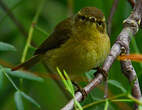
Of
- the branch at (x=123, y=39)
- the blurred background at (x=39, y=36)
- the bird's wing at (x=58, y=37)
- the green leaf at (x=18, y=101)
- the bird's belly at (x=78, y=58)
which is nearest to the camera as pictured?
the green leaf at (x=18, y=101)

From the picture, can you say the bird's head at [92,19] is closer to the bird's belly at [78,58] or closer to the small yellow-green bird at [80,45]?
the small yellow-green bird at [80,45]

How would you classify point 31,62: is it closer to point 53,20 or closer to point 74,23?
point 74,23

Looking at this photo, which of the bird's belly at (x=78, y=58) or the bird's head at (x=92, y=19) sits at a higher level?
the bird's head at (x=92, y=19)

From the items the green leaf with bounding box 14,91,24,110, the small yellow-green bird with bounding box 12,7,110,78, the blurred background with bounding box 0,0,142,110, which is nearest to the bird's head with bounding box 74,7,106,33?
the small yellow-green bird with bounding box 12,7,110,78

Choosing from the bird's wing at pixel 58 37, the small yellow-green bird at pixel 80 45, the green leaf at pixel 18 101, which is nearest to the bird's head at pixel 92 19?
the small yellow-green bird at pixel 80 45

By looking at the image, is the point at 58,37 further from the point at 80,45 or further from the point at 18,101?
the point at 18,101

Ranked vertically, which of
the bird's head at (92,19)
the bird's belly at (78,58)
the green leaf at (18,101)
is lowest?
the bird's belly at (78,58)

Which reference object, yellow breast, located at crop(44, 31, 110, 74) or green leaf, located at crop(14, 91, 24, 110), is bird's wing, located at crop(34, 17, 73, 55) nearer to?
yellow breast, located at crop(44, 31, 110, 74)

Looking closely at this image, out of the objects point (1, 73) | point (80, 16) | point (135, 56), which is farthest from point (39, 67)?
point (135, 56)
